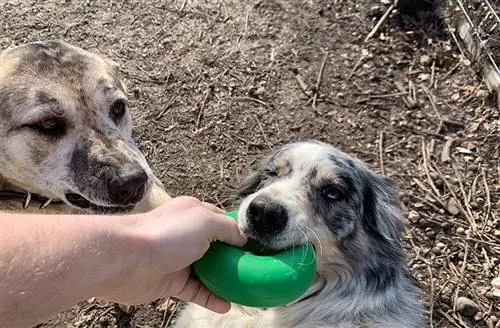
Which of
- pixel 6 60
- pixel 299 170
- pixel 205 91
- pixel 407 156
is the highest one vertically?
pixel 6 60

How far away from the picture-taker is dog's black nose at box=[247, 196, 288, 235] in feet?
8.48

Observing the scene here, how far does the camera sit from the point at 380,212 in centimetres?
312

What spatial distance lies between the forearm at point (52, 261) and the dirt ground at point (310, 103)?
1813mm

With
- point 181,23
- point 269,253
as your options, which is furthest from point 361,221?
point 181,23

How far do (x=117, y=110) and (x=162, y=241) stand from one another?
62.7 inches

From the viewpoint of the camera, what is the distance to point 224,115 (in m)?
4.75

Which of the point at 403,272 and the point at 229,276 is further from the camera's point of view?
the point at 403,272

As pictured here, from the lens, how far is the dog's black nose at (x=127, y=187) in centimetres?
320

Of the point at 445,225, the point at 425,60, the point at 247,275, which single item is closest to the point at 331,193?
the point at 247,275

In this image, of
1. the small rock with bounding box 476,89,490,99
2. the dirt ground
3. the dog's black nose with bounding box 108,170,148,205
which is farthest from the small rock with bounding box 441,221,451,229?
the dog's black nose with bounding box 108,170,148,205

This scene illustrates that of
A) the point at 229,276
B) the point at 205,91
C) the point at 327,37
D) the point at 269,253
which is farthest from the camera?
the point at 327,37

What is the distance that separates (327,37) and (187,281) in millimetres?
3222

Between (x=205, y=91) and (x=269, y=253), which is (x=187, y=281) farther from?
(x=205, y=91)

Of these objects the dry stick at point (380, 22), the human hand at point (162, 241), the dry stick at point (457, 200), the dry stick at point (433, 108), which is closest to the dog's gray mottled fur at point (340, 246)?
the human hand at point (162, 241)
